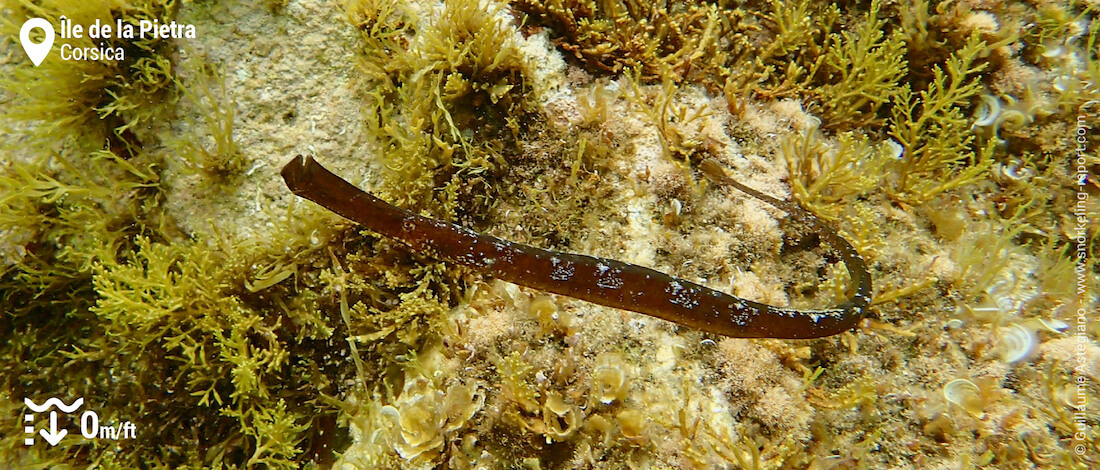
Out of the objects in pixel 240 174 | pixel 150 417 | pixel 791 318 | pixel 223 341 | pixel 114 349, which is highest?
pixel 240 174

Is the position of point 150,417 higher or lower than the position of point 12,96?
lower

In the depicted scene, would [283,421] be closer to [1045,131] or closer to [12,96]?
[12,96]

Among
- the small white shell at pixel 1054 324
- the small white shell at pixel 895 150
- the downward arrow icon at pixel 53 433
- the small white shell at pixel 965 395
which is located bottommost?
the downward arrow icon at pixel 53 433

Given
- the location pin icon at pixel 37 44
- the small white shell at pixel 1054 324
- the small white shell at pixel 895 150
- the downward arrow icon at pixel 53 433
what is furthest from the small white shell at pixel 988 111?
the downward arrow icon at pixel 53 433

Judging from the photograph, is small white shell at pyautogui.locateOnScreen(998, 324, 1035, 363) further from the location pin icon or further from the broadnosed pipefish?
the location pin icon

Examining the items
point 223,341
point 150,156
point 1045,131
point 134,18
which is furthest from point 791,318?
point 134,18

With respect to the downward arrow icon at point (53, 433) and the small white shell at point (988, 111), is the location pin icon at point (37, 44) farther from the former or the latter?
the small white shell at point (988, 111)

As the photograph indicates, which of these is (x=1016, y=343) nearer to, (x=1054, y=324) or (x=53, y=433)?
(x=1054, y=324)
